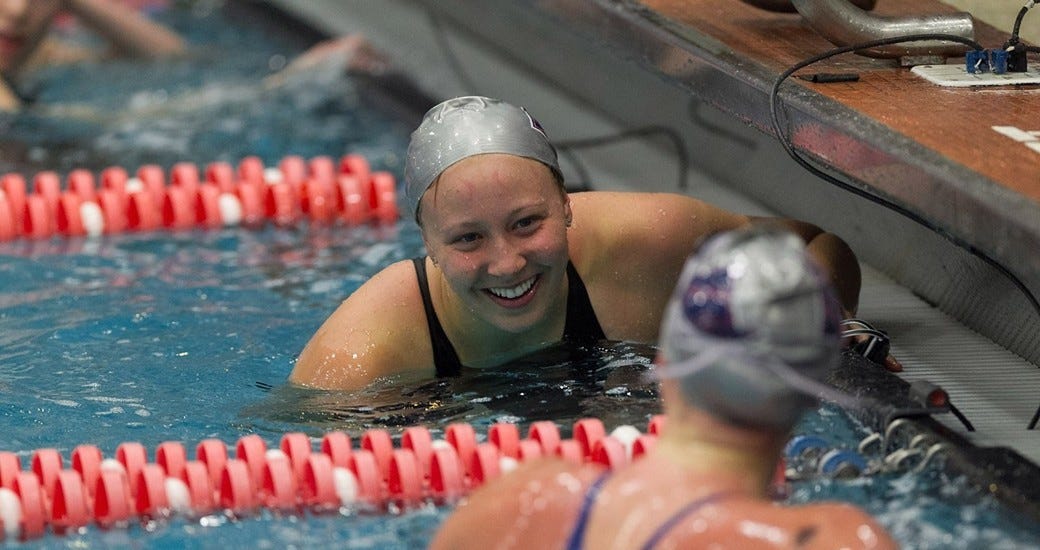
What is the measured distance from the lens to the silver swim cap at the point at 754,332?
2.14m

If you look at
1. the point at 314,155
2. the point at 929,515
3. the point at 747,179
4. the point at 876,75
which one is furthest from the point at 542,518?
the point at 314,155

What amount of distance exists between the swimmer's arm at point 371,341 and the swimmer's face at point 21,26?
4.24m

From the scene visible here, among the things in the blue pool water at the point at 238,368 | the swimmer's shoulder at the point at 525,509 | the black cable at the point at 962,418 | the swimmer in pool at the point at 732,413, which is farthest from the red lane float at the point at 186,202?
the swimmer in pool at the point at 732,413

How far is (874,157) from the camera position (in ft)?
11.5

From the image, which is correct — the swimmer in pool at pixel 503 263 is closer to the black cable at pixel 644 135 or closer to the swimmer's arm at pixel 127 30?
the black cable at pixel 644 135

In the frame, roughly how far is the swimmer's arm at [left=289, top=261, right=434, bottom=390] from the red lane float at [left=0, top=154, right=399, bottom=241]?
2.03 m

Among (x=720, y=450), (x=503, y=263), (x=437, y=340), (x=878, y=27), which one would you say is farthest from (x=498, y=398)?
(x=720, y=450)

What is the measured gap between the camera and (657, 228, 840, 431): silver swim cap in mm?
2143

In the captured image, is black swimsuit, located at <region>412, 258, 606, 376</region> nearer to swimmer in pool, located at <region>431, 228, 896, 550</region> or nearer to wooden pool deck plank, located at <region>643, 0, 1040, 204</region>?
wooden pool deck plank, located at <region>643, 0, 1040, 204</region>

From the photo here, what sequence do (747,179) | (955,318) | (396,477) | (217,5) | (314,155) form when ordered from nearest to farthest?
(396,477) → (955,318) → (747,179) → (314,155) → (217,5)

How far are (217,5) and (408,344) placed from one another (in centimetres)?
681

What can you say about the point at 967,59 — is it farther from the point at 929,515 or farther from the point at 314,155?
the point at 314,155

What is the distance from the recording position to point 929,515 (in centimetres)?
302

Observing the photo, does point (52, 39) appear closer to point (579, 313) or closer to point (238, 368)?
point (238, 368)
